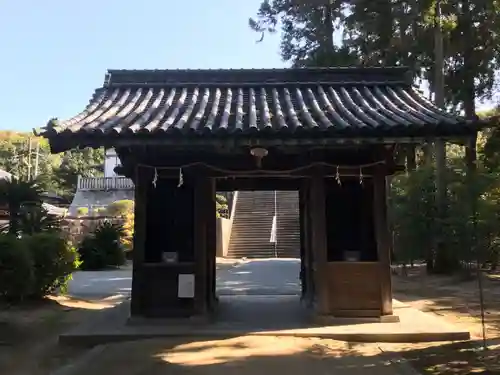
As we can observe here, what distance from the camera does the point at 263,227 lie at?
31.6 metres

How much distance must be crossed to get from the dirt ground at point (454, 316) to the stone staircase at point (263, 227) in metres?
10.5

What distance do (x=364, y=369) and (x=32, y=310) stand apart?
741cm

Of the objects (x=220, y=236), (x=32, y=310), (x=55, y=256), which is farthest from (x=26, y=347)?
(x=220, y=236)

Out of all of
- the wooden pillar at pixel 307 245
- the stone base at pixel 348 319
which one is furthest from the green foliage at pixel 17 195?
the stone base at pixel 348 319

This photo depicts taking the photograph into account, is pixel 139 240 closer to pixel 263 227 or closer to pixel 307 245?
pixel 307 245

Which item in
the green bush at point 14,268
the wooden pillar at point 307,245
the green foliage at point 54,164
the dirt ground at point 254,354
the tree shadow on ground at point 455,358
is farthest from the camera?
the green foliage at point 54,164

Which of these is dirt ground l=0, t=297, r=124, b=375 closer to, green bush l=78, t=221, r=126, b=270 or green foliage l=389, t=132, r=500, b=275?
green foliage l=389, t=132, r=500, b=275

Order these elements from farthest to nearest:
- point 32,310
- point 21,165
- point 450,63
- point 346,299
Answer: point 21,165
point 450,63
point 32,310
point 346,299

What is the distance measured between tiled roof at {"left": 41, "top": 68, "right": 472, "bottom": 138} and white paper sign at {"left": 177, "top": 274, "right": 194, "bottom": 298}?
2.33 m

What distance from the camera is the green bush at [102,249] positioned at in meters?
23.6

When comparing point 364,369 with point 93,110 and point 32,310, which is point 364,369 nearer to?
point 93,110

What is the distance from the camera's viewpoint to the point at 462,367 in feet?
19.1

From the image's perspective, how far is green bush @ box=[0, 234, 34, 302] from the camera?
10375mm

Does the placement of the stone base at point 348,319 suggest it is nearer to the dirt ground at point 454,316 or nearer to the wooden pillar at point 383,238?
the wooden pillar at point 383,238
